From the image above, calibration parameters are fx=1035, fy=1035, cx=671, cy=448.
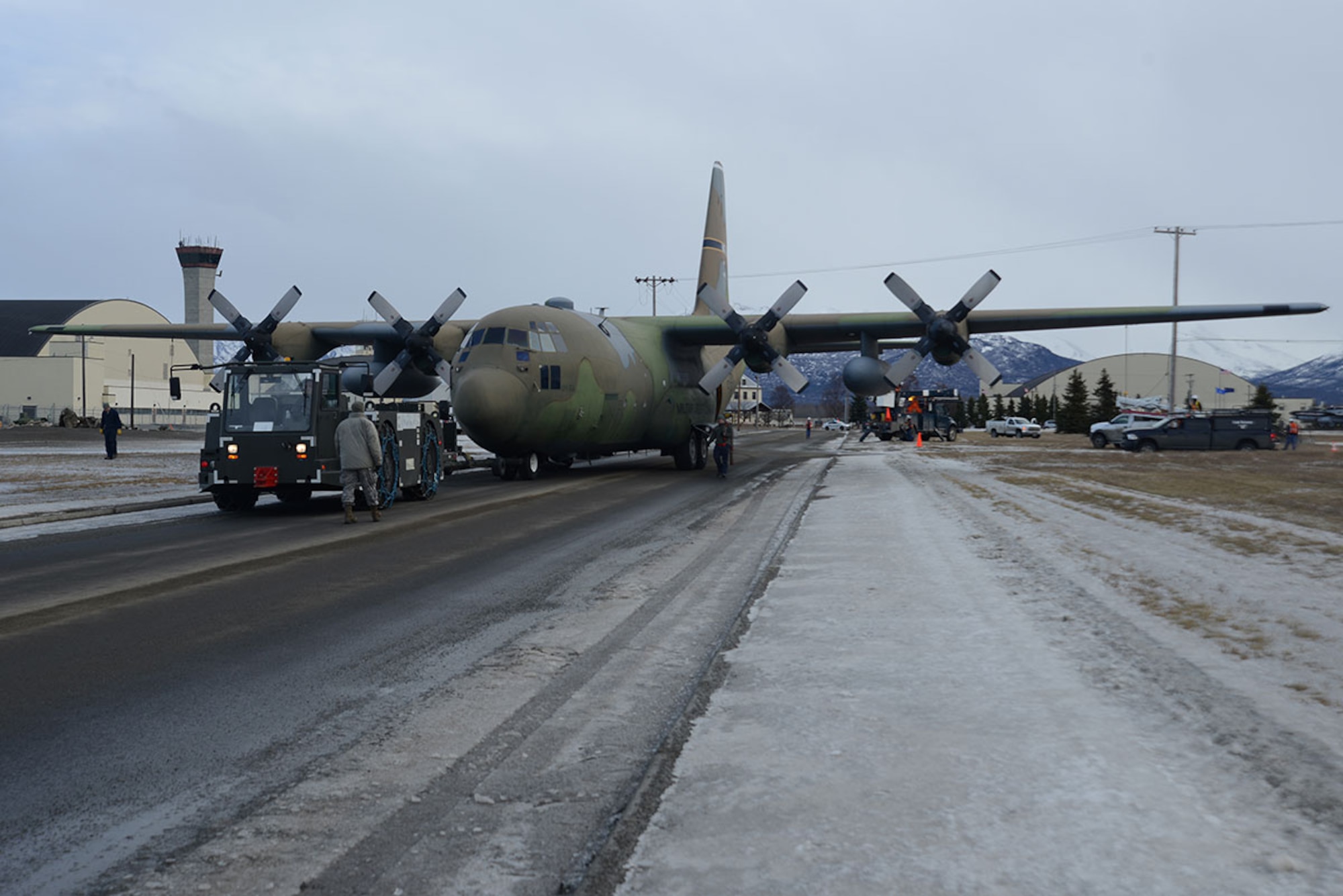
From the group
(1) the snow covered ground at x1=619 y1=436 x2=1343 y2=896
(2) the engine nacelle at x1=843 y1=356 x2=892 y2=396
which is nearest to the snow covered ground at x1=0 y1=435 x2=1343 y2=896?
(1) the snow covered ground at x1=619 y1=436 x2=1343 y2=896

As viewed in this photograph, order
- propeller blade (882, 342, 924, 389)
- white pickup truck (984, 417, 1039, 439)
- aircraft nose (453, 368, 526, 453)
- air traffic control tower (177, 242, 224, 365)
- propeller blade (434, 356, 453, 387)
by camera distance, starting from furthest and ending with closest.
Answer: air traffic control tower (177, 242, 224, 365)
white pickup truck (984, 417, 1039, 439)
propeller blade (882, 342, 924, 389)
propeller blade (434, 356, 453, 387)
aircraft nose (453, 368, 526, 453)

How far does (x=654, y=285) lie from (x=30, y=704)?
243ft

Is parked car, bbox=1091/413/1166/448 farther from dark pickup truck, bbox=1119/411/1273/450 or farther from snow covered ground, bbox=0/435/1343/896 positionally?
snow covered ground, bbox=0/435/1343/896

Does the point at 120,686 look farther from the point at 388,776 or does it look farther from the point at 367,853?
the point at 367,853

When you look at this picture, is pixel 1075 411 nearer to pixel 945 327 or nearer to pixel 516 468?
pixel 945 327

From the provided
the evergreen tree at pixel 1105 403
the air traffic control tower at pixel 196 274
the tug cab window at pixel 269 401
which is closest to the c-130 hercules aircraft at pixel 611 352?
the tug cab window at pixel 269 401

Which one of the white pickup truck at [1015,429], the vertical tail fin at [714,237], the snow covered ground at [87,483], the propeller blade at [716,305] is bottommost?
the snow covered ground at [87,483]

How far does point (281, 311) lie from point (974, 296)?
1740 centimetres

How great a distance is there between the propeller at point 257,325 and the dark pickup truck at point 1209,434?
32801 millimetres

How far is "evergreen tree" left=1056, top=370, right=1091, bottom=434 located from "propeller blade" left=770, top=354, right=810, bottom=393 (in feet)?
186

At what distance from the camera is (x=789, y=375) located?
2597 centimetres

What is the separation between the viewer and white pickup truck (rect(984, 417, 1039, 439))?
70.6 metres

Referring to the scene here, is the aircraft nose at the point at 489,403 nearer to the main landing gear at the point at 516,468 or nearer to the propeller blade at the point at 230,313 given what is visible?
the main landing gear at the point at 516,468

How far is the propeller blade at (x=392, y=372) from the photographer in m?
26.8
